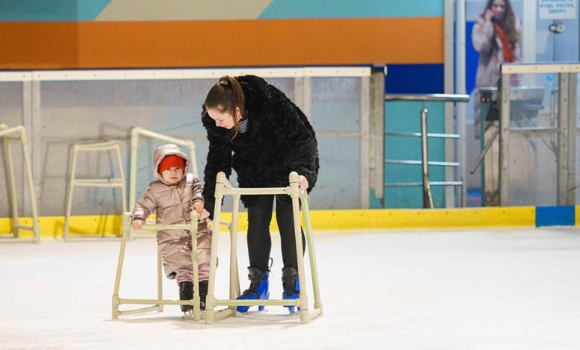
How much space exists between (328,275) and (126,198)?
283cm

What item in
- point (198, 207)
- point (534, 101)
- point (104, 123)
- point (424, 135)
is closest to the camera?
point (198, 207)

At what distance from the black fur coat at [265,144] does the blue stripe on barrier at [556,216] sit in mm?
4496

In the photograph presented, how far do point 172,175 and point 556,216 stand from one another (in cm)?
483

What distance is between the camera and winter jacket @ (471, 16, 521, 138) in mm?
9422

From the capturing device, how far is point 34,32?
909 centimetres

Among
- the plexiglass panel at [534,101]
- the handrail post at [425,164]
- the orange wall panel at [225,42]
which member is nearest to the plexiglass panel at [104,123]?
the orange wall panel at [225,42]

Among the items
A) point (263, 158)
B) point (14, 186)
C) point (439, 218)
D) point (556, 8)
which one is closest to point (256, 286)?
point (263, 158)

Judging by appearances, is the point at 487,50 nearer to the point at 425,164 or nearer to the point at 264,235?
the point at 425,164

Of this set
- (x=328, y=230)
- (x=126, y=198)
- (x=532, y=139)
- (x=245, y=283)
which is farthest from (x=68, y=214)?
(x=532, y=139)

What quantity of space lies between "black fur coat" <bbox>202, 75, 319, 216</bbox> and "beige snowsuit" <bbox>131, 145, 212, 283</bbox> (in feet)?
0.33

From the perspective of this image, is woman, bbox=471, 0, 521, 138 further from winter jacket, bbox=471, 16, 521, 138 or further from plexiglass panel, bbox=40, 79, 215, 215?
plexiglass panel, bbox=40, 79, 215, 215

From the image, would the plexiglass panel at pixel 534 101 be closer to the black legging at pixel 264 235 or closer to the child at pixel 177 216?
the black legging at pixel 264 235

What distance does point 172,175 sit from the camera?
384 centimetres

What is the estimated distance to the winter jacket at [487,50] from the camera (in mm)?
9422
